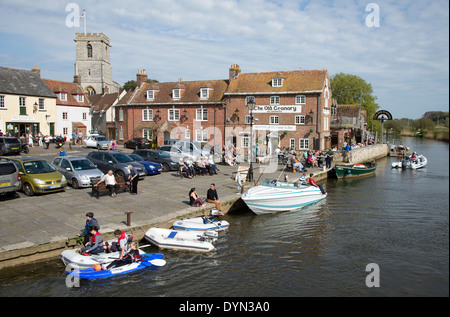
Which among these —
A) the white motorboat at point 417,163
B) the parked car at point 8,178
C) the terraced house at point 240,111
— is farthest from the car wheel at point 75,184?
the white motorboat at point 417,163

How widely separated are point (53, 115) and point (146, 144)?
1535 cm

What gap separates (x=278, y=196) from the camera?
Result: 18.1m

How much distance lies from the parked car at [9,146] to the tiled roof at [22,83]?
11.5 meters

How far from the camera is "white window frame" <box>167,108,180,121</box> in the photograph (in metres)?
42.6

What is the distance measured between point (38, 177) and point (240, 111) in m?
26.2

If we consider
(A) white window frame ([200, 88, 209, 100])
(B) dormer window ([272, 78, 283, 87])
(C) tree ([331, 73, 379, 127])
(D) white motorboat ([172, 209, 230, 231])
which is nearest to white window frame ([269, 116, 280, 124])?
(B) dormer window ([272, 78, 283, 87])

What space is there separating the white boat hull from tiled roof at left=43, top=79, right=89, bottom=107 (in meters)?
38.5

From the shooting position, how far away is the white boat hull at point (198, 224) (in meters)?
14.0

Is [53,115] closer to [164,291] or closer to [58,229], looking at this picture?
[58,229]

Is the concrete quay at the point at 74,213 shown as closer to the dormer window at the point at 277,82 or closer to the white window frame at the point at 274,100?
the white window frame at the point at 274,100

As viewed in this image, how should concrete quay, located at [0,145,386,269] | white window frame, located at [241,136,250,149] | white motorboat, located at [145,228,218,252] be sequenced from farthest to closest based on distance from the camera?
white window frame, located at [241,136,250,149], white motorboat, located at [145,228,218,252], concrete quay, located at [0,145,386,269]

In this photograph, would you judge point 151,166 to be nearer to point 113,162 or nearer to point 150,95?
point 113,162

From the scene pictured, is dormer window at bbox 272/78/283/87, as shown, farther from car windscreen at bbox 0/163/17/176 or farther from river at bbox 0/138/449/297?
car windscreen at bbox 0/163/17/176

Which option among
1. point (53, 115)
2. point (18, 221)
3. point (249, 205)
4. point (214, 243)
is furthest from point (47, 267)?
point (53, 115)
